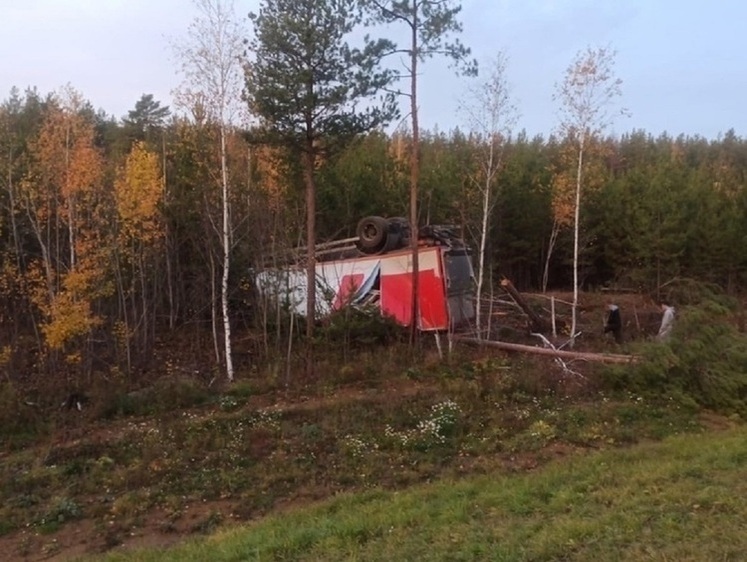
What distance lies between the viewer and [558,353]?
16.8m

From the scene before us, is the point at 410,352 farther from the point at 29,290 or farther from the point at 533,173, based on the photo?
the point at 533,173

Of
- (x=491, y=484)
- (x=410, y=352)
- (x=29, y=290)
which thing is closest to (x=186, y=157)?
(x=29, y=290)

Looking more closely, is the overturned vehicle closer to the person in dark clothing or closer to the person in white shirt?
the person in dark clothing

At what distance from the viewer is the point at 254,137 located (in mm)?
17406

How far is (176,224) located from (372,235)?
5600 millimetres

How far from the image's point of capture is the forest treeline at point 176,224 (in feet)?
58.0

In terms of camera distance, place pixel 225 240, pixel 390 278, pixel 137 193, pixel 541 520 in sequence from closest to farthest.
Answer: pixel 541 520, pixel 225 240, pixel 137 193, pixel 390 278

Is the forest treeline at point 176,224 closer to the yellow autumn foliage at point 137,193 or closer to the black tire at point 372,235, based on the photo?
the yellow autumn foliage at point 137,193

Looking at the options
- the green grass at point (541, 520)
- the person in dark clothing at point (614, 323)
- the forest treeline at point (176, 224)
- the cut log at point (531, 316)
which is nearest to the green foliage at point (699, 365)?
the green grass at point (541, 520)

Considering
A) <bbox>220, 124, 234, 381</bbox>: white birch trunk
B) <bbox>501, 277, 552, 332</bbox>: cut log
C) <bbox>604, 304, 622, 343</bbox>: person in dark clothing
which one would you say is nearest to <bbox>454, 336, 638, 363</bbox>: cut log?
<bbox>501, 277, 552, 332</bbox>: cut log

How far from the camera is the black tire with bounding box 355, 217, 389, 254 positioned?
20297 millimetres

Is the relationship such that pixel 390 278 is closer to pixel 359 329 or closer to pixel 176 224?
pixel 359 329

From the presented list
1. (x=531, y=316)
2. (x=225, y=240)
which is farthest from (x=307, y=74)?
(x=531, y=316)

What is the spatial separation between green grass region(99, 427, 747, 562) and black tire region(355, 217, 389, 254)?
11102 mm
